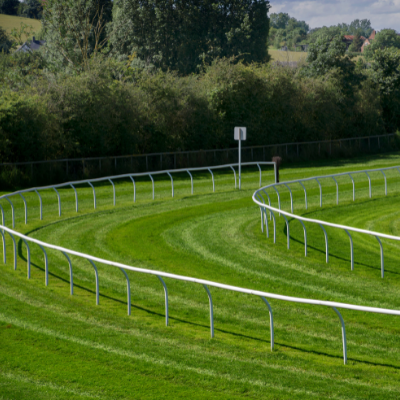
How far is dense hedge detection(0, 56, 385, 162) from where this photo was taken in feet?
78.2

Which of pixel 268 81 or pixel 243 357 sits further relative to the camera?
pixel 268 81

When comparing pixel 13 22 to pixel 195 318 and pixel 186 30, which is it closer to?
pixel 186 30

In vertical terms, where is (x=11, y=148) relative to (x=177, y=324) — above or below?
above

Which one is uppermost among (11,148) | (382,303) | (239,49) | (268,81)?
(239,49)

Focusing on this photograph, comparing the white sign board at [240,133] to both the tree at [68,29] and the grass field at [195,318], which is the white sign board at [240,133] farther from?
the tree at [68,29]

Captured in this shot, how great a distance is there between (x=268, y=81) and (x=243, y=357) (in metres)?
28.2

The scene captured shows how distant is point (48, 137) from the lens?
80.1ft

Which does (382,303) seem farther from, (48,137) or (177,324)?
(48,137)

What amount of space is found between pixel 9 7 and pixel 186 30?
262 ft

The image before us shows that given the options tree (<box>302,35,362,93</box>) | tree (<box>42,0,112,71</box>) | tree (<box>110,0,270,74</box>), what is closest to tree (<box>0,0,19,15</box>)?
tree (<box>110,0,270,74</box>)

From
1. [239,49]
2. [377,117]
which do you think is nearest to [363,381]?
[377,117]

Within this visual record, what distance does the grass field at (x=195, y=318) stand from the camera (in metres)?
6.14

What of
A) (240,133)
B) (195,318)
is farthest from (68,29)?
(195,318)

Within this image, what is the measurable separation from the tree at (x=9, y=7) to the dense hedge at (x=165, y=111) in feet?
298
